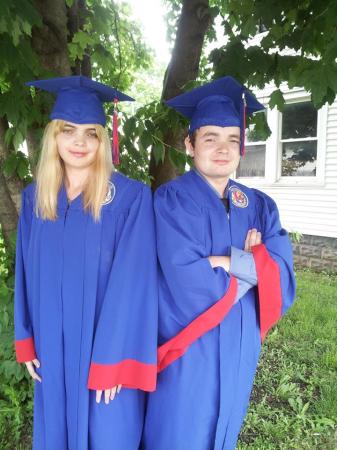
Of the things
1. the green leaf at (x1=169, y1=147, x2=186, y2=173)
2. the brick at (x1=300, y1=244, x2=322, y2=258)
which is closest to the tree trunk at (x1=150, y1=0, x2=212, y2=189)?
the green leaf at (x1=169, y1=147, x2=186, y2=173)

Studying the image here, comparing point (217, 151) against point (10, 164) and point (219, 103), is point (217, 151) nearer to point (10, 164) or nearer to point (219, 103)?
point (219, 103)

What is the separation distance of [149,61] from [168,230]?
14.1 ft

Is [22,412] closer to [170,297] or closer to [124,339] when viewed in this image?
[124,339]

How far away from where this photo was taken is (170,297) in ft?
6.10

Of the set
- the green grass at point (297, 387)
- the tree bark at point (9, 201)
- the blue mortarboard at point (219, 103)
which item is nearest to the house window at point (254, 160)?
the green grass at point (297, 387)

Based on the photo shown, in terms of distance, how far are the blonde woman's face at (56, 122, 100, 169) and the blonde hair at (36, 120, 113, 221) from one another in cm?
3

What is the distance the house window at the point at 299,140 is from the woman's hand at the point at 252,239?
6.09 m

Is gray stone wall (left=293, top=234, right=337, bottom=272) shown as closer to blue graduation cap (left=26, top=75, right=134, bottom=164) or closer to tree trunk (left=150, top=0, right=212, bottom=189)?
tree trunk (left=150, top=0, right=212, bottom=189)

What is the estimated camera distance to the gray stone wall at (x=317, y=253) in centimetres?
718

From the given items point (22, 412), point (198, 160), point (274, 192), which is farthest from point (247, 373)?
Result: point (274, 192)


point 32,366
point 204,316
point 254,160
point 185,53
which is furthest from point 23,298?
point 254,160

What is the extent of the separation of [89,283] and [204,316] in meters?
0.53

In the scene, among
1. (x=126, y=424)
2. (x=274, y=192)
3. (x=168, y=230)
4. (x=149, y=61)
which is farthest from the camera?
(x=274, y=192)

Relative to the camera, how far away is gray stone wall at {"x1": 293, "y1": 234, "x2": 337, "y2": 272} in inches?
283
